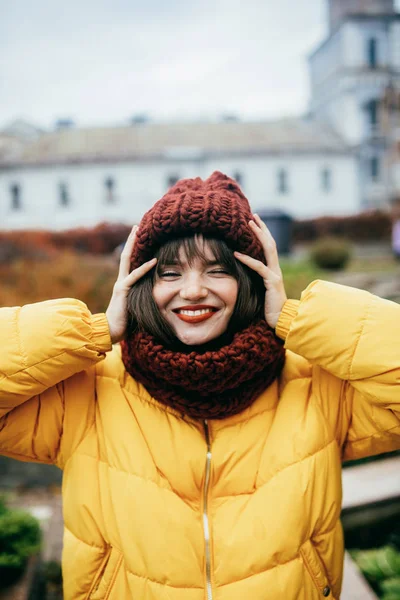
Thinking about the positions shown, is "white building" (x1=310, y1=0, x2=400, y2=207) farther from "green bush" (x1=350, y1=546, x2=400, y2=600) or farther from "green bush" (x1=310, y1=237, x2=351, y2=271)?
"green bush" (x1=350, y1=546, x2=400, y2=600)

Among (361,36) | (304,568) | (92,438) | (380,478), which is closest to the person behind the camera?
(304,568)

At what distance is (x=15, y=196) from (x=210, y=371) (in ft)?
97.1

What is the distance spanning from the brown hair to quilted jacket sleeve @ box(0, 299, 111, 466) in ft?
0.44

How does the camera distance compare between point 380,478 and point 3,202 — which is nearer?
point 380,478

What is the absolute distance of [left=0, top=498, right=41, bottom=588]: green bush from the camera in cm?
239

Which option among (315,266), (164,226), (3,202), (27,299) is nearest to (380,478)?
(164,226)

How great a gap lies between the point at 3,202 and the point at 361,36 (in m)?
24.5

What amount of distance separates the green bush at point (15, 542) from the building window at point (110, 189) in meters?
26.5

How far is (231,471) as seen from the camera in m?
1.57

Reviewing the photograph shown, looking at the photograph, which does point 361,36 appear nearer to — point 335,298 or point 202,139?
point 202,139

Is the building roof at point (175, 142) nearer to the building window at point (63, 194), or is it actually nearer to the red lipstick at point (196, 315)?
the building window at point (63, 194)

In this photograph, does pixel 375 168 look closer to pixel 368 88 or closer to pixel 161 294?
pixel 368 88

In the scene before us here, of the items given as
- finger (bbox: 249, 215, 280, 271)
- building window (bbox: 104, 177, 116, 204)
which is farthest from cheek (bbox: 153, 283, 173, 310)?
building window (bbox: 104, 177, 116, 204)

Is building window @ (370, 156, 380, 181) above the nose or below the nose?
above
